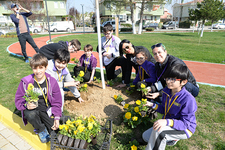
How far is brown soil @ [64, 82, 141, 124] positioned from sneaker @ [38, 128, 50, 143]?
0.75 meters

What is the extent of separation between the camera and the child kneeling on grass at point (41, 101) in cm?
231

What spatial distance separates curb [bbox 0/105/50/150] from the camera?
2449 millimetres

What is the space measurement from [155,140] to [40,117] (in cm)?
184

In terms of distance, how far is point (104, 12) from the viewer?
4306cm

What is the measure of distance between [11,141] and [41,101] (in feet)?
2.94

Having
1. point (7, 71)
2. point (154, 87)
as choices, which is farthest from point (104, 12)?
point (154, 87)

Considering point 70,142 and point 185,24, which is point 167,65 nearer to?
point 70,142

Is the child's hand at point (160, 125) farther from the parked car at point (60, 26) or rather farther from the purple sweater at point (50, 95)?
the parked car at point (60, 26)

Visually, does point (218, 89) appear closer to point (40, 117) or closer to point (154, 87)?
point (154, 87)

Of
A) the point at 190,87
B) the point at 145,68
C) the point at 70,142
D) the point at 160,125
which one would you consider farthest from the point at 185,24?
the point at 70,142

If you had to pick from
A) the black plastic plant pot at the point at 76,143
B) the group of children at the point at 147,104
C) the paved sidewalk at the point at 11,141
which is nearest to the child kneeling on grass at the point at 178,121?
the group of children at the point at 147,104

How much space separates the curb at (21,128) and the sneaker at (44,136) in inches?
2.3

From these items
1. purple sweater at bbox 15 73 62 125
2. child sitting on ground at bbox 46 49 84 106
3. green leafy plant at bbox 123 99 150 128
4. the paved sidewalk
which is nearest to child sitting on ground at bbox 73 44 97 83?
child sitting on ground at bbox 46 49 84 106

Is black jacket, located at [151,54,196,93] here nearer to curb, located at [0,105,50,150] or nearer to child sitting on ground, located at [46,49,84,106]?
child sitting on ground, located at [46,49,84,106]
